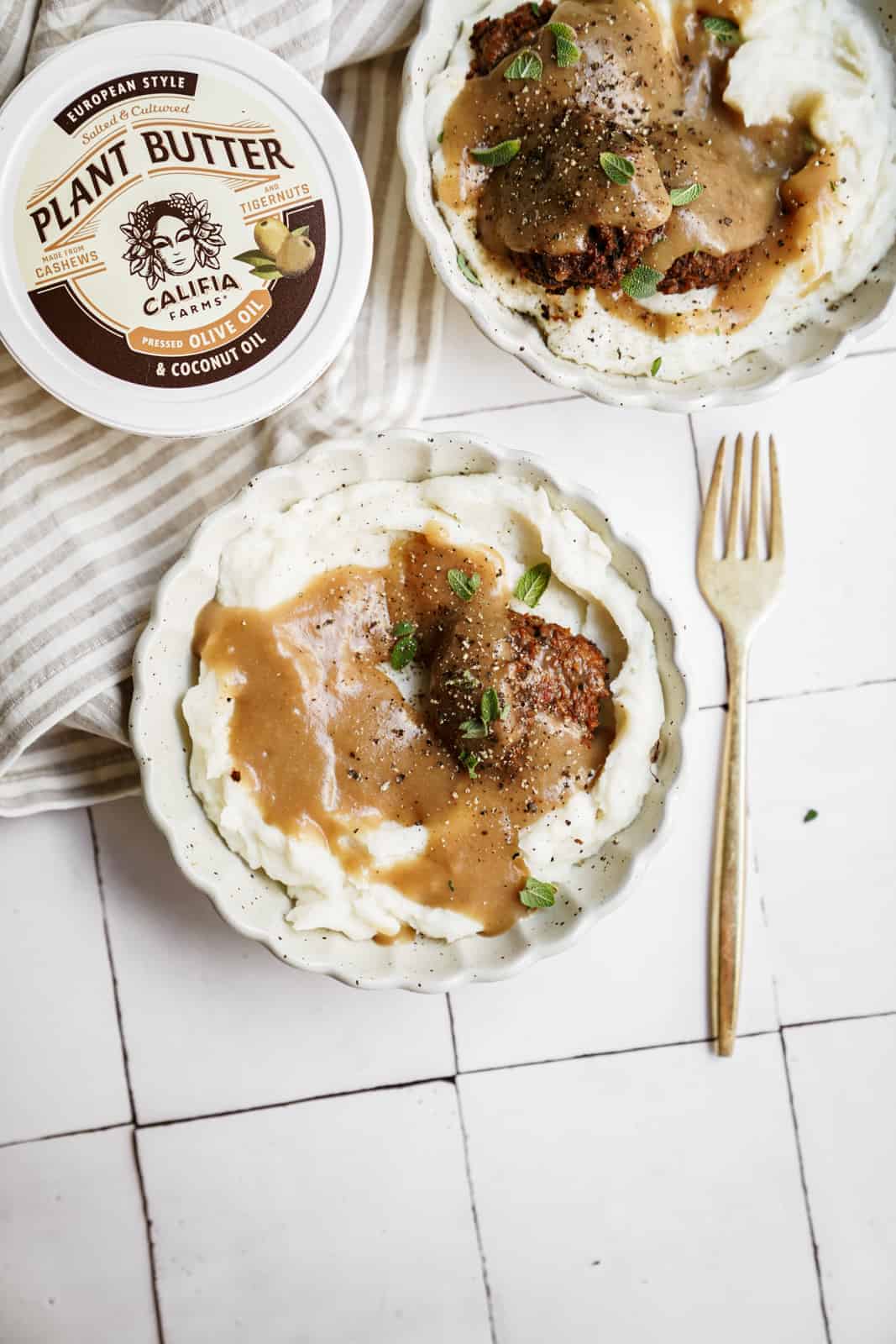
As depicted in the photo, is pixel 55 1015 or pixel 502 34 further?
pixel 55 1015

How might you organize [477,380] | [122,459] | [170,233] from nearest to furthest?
1. [170,233]
2. [122,459]
3. [477,380]

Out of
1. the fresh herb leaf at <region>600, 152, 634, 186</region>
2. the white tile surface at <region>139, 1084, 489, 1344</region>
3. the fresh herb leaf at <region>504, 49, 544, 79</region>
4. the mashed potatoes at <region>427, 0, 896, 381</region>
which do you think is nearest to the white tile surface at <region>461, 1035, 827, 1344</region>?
the white tile surface at <region>139, 1084, 489, 1344</region>

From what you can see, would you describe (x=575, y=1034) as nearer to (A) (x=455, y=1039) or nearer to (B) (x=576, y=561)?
(A) (x=455, y=1039)

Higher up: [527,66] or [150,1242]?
[527,66]

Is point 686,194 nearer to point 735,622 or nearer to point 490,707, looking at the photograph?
point 735,622

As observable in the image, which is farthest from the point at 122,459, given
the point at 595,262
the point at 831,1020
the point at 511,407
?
the point at 831,1020

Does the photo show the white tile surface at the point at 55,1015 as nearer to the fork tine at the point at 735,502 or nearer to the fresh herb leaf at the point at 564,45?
the fork tine at the point at 735,502

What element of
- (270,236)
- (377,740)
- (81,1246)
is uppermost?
(270,236)
